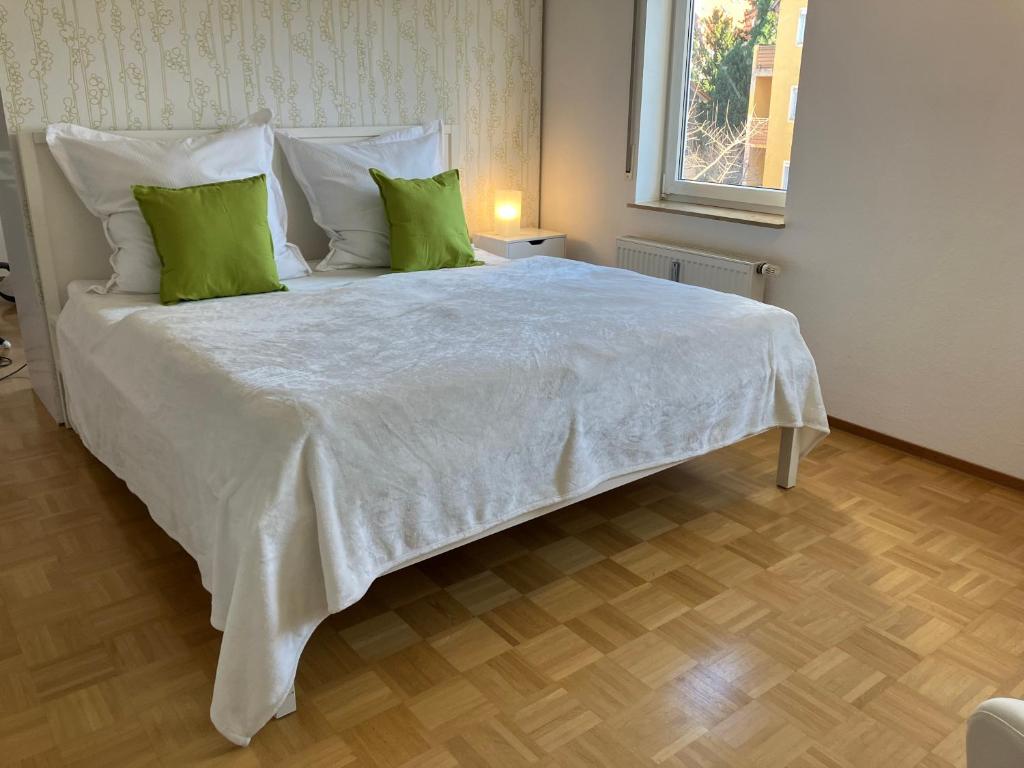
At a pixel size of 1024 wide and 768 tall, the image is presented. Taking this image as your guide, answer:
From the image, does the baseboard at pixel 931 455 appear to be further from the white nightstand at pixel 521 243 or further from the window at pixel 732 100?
the white nightstand at pixel 521 243

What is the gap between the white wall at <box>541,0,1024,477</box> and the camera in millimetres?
2656

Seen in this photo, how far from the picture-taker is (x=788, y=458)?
276 centimetres

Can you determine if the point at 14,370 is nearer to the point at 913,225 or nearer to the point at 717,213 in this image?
the point at 717,213

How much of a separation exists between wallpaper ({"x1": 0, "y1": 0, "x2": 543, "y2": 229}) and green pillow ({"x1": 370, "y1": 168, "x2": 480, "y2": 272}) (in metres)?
0.58

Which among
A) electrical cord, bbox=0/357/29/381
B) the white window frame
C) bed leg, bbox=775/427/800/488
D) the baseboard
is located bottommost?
electrical cord, bbox=0/357/29/381

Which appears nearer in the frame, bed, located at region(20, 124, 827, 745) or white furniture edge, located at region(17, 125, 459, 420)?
bed, located at region(20, 124, 827, 745)

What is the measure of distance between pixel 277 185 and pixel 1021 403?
2.74 metres

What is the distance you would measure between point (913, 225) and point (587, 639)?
6.21 feet

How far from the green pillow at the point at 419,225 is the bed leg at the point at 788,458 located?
1.38 meters

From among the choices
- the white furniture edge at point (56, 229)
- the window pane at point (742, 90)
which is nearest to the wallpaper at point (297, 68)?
the white furniture edge at point (56, 229)

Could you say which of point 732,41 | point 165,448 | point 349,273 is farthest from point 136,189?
point 732,41

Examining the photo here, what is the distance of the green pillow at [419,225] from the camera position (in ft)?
10.4

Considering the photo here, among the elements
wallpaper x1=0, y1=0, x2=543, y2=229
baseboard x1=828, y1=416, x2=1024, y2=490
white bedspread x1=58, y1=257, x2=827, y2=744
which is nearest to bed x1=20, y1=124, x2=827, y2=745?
white bedspread x1=58, y1=257, x2=827, y2=744

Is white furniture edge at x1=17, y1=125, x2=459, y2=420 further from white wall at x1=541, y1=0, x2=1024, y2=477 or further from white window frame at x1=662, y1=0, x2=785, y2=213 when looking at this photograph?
white wall at x1=541, y1=0, x2=1024, y2=477
